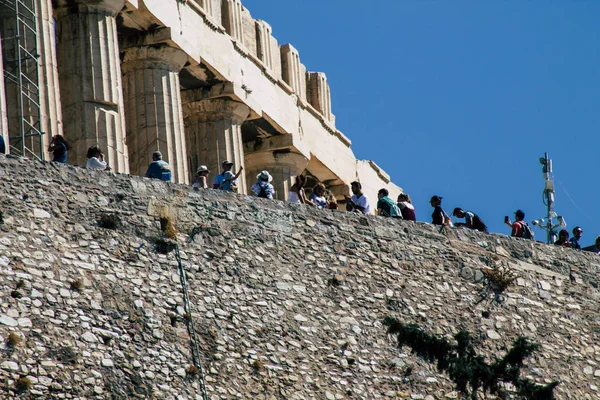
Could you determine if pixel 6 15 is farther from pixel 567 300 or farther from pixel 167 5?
pixel 567 300

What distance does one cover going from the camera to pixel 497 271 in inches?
1497

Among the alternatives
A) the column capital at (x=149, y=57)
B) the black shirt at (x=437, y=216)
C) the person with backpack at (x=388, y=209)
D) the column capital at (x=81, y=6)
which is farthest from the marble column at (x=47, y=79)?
the black shirt at (x=437, y=216)

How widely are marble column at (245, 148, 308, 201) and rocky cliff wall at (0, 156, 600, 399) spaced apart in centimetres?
1378

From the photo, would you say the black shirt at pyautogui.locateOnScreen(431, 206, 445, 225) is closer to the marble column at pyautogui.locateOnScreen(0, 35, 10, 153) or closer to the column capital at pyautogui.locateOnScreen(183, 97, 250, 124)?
the marble column at pyautogui.locateOnScreen(0, 35, 10, 153)

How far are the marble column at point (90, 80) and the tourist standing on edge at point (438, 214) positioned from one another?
6.50m

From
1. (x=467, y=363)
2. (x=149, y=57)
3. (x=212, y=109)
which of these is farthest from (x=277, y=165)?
(x=467, y=363)

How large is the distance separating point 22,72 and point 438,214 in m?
8.72

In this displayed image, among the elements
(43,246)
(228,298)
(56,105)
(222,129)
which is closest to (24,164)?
(43,246)

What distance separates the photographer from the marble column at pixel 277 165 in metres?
52.1

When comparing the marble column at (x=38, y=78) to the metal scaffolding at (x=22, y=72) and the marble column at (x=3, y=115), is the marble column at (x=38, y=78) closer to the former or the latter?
the metal scaffolding at (x=22, y=72)

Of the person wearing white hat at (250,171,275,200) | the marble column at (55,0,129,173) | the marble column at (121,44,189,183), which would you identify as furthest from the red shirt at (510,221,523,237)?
the marble column at (55,0,129,173)

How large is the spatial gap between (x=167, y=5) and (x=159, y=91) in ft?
6.49

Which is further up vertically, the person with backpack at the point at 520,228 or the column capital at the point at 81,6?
the column capital at the point at 81,6

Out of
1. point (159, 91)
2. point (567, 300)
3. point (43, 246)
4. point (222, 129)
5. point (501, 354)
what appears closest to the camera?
point (43, 246)
